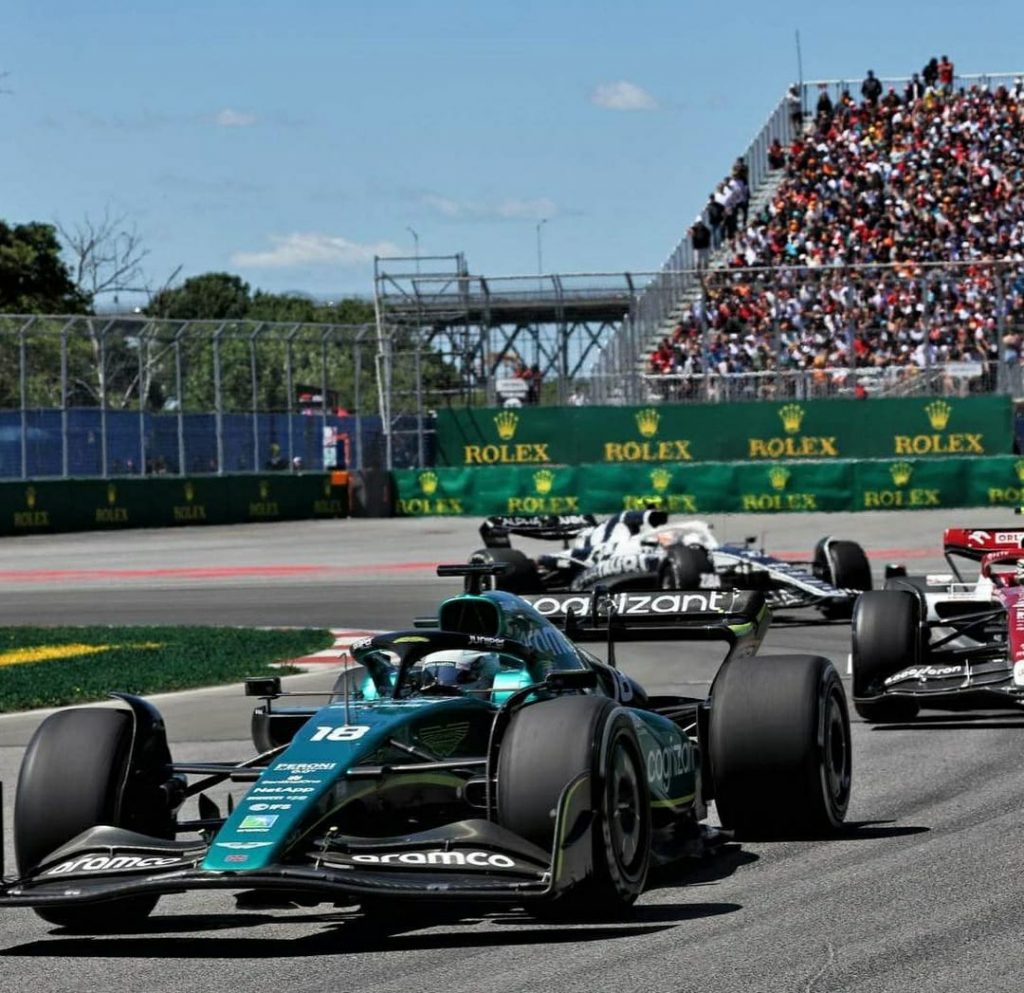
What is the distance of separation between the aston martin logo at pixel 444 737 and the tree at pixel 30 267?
5645 cm

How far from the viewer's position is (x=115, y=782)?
7.74 metres

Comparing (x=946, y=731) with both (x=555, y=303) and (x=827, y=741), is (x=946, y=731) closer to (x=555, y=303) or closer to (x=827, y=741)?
(x=827, y=741)

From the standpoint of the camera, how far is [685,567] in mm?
20766

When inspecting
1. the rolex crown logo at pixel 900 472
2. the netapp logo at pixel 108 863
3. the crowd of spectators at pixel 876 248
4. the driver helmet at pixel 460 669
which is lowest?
the netapp logo at pixel 108 863

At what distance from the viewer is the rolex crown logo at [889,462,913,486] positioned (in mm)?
39375

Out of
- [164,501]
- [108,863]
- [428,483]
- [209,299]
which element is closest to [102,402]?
[164,501]

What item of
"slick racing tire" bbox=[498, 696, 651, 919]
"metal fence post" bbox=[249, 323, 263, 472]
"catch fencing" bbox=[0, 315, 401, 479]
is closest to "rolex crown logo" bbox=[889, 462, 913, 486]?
"catch fencing" bbox=[0, 315, 401, 479]

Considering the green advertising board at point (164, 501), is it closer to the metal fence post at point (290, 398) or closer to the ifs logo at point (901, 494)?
the metal fence post at point (290, 398)

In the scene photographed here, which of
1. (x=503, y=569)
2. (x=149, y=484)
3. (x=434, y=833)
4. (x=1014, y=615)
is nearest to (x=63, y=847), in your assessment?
(x=434, y=833)

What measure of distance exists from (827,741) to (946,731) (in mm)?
4163

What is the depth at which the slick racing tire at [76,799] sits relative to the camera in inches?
301

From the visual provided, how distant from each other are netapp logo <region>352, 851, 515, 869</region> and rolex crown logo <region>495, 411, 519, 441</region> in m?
36.4

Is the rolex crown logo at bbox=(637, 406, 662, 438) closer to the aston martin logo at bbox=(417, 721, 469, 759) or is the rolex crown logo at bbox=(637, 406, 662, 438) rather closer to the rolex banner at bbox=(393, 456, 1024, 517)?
the rolex banner at bbox=(393, 456, 1024, 517)

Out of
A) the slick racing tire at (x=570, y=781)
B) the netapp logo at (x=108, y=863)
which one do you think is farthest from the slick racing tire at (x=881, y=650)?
the netapp logo at (x=108, y=863)
